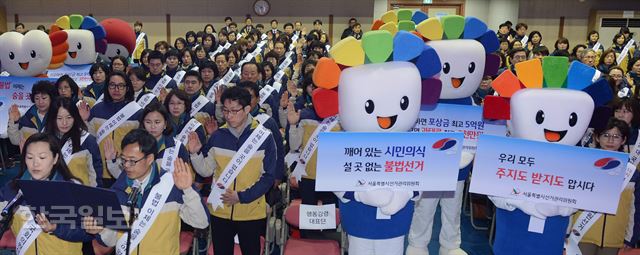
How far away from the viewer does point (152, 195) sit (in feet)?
9.44

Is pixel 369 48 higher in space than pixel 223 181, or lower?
higher

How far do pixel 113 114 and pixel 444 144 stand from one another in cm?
296

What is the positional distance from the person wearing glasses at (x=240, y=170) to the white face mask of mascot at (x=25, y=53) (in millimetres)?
3036

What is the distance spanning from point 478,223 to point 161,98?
3.69 m

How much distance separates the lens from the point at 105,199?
2.42 meters

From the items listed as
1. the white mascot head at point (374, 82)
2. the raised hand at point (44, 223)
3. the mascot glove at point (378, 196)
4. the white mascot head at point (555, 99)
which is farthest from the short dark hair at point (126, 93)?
the white mascot head at point (555, 99)

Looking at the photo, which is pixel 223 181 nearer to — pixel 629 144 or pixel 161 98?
pixel 161 98

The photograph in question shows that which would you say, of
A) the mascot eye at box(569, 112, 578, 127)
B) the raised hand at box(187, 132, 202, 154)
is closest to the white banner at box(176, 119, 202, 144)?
the raised hand at box(187, 132, 202, 154)

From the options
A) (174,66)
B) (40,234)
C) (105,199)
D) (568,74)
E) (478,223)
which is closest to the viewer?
(105,199)

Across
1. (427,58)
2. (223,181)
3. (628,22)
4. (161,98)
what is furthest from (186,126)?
(628,22)

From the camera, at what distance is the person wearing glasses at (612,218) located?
3633mm

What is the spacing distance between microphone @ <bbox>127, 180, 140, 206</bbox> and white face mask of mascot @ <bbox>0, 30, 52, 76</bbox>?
3.60m

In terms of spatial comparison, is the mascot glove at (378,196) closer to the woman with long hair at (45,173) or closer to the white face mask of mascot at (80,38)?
the woman with long hair at (45,173)

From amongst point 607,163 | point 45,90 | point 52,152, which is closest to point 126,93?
point 45,90
